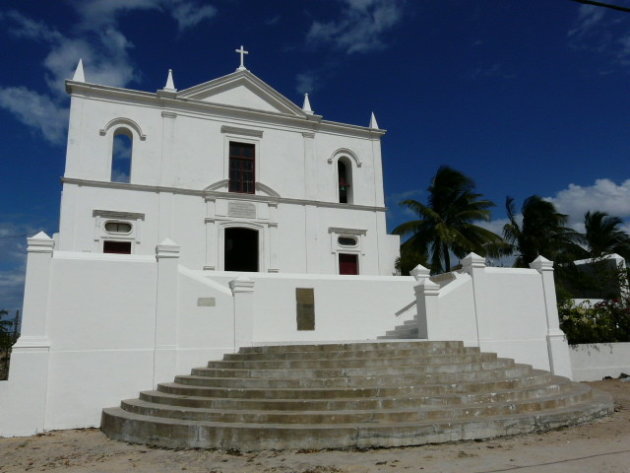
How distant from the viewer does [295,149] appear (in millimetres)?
18656

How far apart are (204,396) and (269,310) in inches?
143

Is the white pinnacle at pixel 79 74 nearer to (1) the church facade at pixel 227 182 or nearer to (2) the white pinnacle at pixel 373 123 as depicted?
(1) the church facade at pixel 227 182

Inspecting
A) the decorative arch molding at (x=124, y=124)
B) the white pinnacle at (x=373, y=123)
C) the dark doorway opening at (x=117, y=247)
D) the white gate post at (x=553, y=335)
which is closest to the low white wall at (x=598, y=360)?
the white gate post at (x=553, y=335)

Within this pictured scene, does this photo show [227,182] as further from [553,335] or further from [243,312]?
[553,335]

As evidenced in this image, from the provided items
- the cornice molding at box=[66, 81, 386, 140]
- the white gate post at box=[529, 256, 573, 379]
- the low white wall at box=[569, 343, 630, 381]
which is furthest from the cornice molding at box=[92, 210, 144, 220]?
the low white wall at box=[569, 343, 630, 381]

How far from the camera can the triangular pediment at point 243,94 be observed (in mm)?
17531

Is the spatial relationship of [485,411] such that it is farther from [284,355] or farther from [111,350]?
[111,350]

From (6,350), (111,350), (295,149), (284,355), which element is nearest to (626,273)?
(295,149)

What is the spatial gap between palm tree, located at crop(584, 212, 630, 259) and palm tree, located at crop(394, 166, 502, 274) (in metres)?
8.93

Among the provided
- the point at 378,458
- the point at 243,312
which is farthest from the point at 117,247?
the point at 378,458

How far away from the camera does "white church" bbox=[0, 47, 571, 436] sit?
909cm

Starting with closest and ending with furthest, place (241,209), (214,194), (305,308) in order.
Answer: (305,308), (214,194), (241,209)

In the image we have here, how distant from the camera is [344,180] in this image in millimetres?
19938

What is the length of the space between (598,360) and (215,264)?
1179cm
